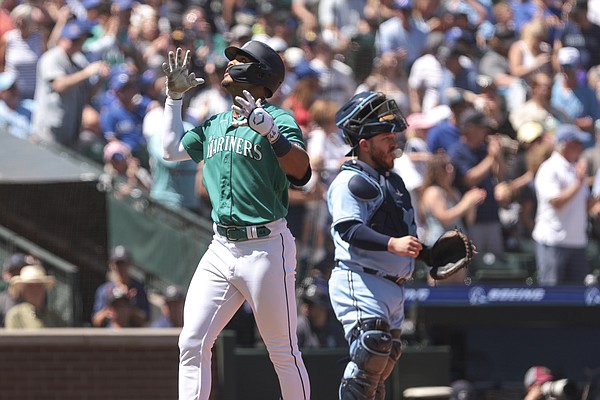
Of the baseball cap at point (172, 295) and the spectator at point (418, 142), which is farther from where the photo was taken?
the spectator at point (418, 142)

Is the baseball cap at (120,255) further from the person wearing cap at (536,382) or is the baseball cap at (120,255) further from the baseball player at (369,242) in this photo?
the baseball player at (369,242)

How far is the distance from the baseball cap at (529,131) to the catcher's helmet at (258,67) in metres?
7.15

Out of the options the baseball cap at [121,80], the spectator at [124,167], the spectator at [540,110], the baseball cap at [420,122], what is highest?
the baseball cap at [121,80]

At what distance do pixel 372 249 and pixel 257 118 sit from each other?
4.29 ft

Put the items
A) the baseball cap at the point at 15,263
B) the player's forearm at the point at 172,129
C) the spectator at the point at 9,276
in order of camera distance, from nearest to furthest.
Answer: the player's forearm at the point at 172,129 → the spectator at the point at 9,276 → the baseball cap at the point at 15,263

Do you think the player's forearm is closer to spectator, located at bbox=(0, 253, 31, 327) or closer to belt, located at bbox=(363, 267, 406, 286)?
belt, located at bbox=(363, 267, 406, 286)

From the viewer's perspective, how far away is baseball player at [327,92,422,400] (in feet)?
24.2

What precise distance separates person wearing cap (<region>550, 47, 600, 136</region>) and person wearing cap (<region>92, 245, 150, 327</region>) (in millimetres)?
5498

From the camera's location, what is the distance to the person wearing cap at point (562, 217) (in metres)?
12.1

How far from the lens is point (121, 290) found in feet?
35.4

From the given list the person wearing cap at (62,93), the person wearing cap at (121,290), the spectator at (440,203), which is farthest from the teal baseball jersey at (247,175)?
the person wearing cap at (62,93)

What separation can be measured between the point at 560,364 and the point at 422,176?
7.02 ft

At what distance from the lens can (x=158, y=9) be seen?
1552 centimetres

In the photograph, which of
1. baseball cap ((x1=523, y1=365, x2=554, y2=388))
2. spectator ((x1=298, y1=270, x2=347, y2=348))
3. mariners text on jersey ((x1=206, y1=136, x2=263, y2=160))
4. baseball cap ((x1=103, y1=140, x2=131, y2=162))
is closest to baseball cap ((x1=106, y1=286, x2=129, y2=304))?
spectator ((x1=298, y1=270, x2=347, y2=348))
